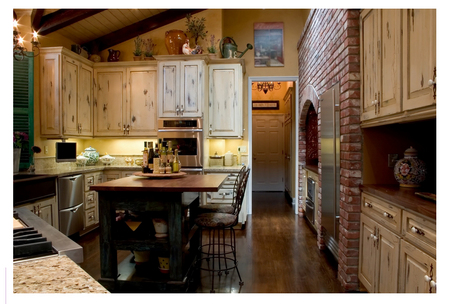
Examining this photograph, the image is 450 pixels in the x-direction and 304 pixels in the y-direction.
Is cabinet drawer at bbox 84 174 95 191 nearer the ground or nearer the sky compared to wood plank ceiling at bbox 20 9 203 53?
nearer the ground

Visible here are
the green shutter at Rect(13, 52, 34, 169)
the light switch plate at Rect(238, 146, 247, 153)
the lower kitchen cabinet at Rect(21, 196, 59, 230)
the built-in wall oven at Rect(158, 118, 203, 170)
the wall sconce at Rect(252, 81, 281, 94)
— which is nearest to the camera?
the lower kitchen cabinet at Rect(21, 196, 59, 230)

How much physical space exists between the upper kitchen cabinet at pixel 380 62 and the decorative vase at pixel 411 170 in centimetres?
40

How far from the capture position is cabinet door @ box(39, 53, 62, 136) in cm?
434

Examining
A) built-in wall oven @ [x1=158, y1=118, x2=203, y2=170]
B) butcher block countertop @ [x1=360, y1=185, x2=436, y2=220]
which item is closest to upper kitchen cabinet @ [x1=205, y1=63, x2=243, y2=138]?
built-in wall oven @ [x1=158, y1=118, x2=203, y2=170]

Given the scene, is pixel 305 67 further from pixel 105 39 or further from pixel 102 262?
pixel 102 262

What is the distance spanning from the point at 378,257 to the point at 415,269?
0.48m

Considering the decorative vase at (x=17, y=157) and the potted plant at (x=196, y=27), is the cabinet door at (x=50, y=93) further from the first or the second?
the potted plant at (x=196, y=27)

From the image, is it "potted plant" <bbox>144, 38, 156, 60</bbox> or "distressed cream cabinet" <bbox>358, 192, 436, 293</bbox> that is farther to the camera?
"potted plant" <bbox>144, 38, 156, 60</bbox>

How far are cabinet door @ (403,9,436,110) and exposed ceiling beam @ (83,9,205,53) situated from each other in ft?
13.8

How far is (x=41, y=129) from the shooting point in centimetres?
439

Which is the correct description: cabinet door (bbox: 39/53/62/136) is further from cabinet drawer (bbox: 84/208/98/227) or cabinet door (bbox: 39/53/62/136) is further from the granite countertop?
the granite countertop

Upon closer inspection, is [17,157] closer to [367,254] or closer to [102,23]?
[102,23]

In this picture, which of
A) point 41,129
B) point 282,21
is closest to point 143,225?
point 41,129

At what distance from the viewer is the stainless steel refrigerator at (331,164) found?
9.53 feet
